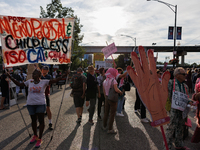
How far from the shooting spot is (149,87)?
2568 millimetres

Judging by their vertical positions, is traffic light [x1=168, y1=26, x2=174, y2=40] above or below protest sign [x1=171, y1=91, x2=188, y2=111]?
above

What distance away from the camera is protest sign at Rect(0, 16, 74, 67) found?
3.92 meters

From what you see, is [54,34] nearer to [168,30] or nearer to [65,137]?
[65,137]

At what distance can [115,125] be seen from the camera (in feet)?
17.1

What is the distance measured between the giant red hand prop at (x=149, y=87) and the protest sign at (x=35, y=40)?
2.16 meters

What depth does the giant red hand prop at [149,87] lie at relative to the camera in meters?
2.53

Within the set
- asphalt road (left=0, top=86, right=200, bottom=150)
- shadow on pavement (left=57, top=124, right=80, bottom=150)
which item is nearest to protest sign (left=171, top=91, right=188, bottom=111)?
asphalt road (left=0, top=86, right=200, bottom=150)

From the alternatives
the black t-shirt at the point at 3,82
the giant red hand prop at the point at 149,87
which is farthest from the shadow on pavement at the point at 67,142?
the black t-shirt at the point at 3,82

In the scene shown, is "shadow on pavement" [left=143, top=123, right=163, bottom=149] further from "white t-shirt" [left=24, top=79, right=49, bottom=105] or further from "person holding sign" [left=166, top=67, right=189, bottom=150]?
"white t-shirt" [left=24, top=79, right=49, bottom=105]

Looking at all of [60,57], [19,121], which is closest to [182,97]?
[60,57]

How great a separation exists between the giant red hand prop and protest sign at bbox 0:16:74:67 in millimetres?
2159

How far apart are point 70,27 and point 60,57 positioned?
0.83 m

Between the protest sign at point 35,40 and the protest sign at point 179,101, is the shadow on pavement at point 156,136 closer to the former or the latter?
the protest sign at point 179,101

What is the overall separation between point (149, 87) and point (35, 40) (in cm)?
307
